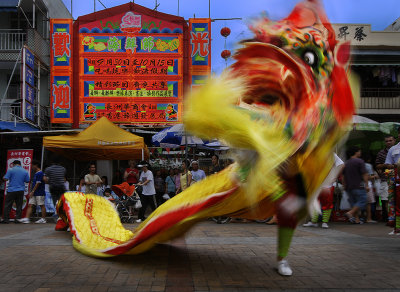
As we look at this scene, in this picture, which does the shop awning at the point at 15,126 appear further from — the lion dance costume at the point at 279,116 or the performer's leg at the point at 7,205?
the lion dance costume at the point at 279,116

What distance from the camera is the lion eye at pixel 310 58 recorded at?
343 centimetres

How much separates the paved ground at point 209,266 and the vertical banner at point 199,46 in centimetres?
898

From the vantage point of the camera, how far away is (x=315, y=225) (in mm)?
8375

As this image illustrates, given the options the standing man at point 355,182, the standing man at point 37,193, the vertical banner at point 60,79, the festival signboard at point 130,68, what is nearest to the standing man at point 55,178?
the standing man at point 37,193

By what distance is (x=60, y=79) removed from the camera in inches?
541

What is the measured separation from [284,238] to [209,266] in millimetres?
951

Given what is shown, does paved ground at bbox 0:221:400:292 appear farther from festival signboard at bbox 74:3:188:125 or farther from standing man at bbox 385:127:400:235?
festival signboard at bbox 74:3:188:125

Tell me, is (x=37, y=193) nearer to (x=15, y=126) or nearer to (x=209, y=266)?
(x=15, y=126)

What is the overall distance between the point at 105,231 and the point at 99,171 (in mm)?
10451

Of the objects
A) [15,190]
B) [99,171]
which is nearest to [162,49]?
[99,171]

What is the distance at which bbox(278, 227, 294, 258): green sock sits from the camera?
369 centimetres

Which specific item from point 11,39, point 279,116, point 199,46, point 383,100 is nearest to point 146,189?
point 279,116

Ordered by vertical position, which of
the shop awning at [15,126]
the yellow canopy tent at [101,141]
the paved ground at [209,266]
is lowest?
the paved ground at [209,266]

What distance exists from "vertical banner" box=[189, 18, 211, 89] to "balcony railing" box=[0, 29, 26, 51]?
7.29m
